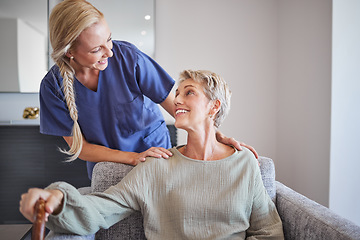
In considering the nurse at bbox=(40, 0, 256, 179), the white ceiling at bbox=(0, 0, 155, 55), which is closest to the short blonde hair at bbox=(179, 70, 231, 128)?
the nurse at bbox=(40, 0, 256, 179)

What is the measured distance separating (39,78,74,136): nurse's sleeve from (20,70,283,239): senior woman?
412 millimetres

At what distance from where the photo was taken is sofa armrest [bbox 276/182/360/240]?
968 millimetres

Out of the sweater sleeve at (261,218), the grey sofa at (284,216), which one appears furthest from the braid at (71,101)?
the sweater sleeve at (261,218)

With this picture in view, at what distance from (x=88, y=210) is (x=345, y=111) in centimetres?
182

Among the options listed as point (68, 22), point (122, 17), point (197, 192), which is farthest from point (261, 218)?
point (122, 17)

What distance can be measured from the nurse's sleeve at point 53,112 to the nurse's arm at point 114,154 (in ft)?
0.22

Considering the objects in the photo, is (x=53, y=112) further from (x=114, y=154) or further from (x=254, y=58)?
(x=254, y=58)

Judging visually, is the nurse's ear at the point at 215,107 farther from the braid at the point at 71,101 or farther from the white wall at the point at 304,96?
the white wall at the point at 304,96

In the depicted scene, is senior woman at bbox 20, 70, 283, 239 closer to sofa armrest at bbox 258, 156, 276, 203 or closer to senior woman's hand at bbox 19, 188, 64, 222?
sofa armrest at bbox 258, 156, 276, 203

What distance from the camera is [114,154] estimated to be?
1.31 meters

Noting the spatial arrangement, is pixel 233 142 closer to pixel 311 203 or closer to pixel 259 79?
pixel 311 203

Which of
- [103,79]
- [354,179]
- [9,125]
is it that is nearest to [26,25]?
[9,125]

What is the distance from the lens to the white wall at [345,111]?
2.06 m

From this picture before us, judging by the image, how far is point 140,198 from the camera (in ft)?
3.73
